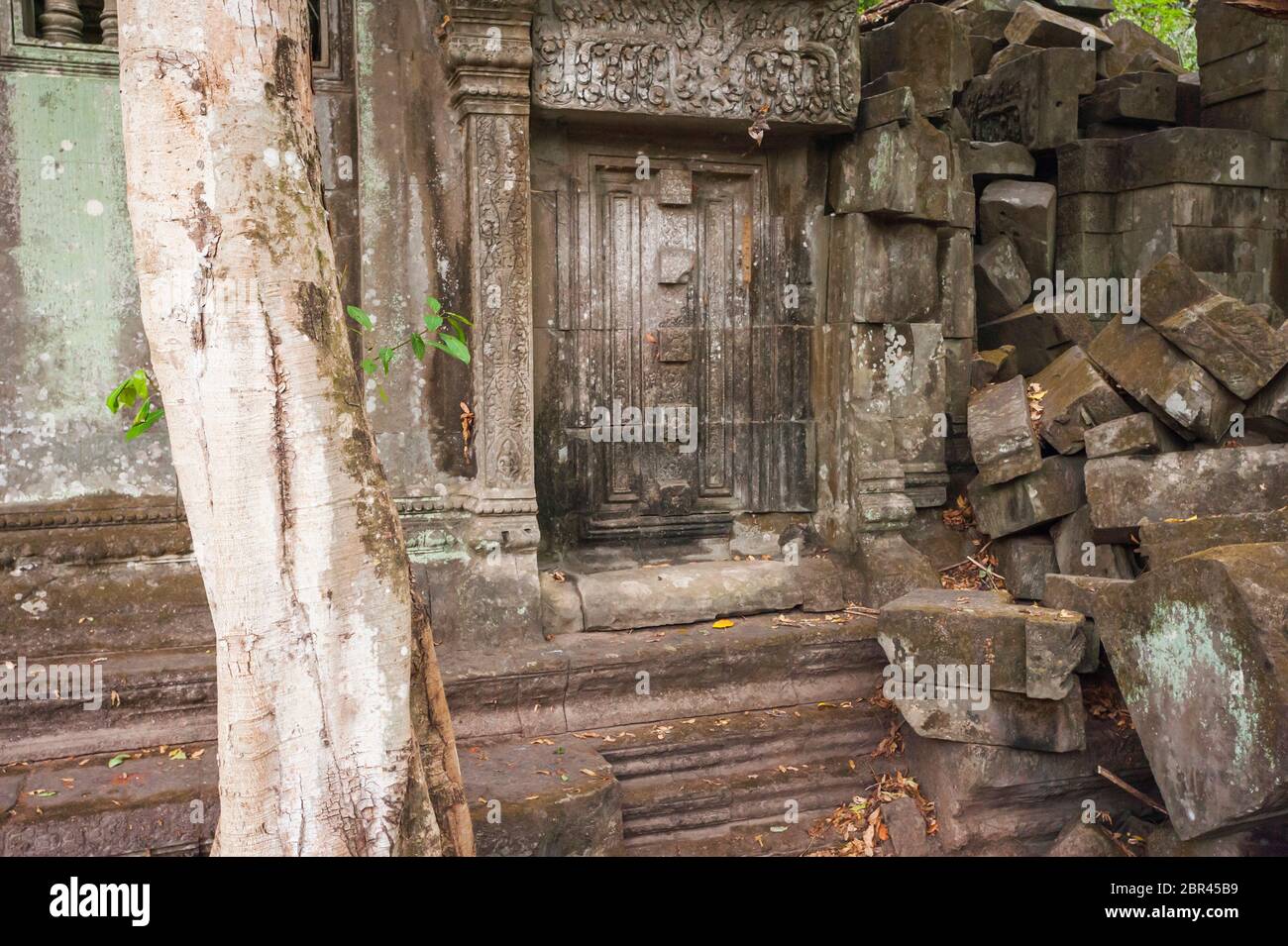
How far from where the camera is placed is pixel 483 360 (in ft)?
16.7

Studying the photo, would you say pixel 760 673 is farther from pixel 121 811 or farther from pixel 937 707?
pixel 121 811

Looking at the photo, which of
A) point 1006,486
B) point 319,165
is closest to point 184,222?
point 319,165

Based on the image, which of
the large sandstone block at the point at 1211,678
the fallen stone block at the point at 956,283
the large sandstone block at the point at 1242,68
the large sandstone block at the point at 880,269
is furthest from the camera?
the large sandstone block at the point at 1242,68

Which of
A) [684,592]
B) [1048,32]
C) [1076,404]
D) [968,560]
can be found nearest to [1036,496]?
[1076,404]

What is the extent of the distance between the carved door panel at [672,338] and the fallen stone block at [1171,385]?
1889mm

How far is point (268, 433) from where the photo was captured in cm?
270

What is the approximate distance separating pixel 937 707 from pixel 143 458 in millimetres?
3572

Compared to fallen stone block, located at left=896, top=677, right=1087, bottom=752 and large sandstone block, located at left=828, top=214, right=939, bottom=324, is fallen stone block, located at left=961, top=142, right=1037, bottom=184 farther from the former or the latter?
fallen stone block, located at left=896, top=677, right=1087, bottom=752

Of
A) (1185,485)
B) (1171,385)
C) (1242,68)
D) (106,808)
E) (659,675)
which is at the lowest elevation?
(106,808)

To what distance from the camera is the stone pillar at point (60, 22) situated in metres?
4.71

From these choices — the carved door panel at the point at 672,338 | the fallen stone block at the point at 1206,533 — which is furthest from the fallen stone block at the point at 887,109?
the fallen stone block at the point at 1206,533

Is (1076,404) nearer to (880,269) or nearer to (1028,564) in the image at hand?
(1028,564)

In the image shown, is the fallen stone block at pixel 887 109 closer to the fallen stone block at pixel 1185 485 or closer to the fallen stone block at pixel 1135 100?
the fallen stone block at pixel 1185 485

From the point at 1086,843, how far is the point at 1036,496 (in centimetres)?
175
